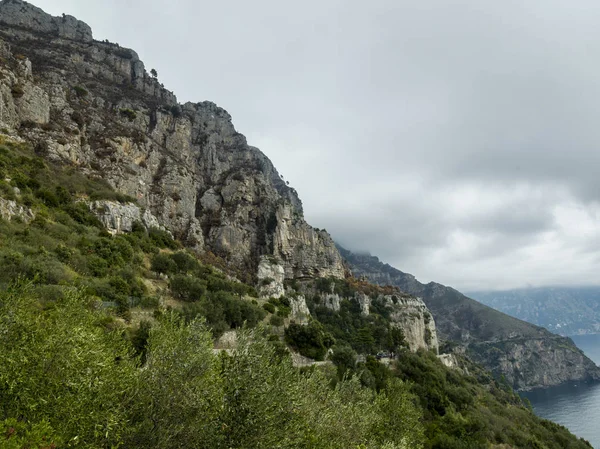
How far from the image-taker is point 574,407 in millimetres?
130375

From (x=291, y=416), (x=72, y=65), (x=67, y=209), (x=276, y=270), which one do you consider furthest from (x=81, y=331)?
(x=72, y=65)

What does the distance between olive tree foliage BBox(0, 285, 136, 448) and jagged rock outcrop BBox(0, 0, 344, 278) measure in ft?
200

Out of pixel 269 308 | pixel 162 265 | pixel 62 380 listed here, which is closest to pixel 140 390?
pixel 62 380

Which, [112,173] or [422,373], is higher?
[112,173]

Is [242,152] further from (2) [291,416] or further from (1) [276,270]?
(2) [291,416]

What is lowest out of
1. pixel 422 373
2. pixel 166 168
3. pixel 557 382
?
pixel 557 382

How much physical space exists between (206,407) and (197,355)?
92.2 inches

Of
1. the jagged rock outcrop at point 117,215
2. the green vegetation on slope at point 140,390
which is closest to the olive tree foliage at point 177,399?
the green vegetation on slope at point 140,390

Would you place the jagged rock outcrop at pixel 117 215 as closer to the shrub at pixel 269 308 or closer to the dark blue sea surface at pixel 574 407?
the shrub at pixel 269 308

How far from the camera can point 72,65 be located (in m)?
103

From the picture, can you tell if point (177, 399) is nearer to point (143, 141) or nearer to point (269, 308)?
point (269, 308)

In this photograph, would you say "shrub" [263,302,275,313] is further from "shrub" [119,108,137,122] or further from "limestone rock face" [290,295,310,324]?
"shrub" [119,108,137,122]

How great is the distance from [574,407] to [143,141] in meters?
182

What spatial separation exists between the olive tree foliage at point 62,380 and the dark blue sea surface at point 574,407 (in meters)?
122
